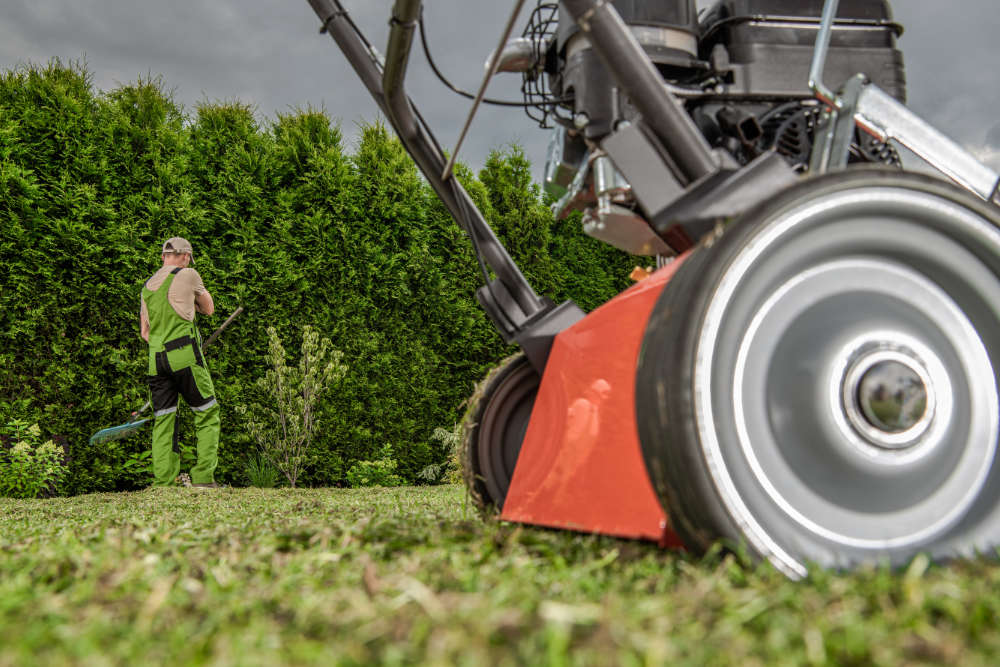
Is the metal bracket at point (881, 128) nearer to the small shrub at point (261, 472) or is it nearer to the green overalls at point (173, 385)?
the green overalls at point (173, 385)

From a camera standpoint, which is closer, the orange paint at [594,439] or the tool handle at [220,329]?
the orange paint at [594,439]

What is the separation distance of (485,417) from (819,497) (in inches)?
43.6

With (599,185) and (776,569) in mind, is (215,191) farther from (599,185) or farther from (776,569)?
(776,569)

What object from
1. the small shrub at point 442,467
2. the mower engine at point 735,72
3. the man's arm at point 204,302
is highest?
the mower engine at point 735,72

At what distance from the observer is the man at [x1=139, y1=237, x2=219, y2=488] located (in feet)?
17.3

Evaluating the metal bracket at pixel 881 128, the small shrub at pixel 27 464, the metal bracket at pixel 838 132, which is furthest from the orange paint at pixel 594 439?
the small shrub at pixel 27 464

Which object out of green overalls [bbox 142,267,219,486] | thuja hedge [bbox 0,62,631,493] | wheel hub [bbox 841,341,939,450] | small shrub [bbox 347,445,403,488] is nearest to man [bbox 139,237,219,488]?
green overalls [bbox 142,267,219,486]

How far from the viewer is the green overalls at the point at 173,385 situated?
5.28 m

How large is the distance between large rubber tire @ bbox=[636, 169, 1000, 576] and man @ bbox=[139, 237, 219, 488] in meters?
4.84

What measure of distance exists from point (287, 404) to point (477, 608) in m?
5.70

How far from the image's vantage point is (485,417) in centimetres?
219

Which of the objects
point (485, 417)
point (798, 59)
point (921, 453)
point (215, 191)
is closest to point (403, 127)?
point (485, 417)

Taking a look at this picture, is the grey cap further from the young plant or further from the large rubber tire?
the large rubber tire

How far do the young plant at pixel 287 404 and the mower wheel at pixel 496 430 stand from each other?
425cm
